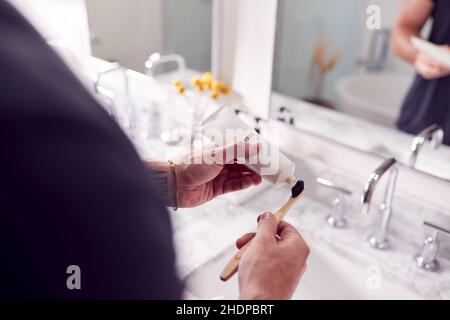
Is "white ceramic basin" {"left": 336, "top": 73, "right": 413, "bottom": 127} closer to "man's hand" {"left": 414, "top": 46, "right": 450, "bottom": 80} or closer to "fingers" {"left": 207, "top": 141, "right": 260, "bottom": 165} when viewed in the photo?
"man's hand" {"left": 414, "top": 46, "right": 450, "bottom": 80}

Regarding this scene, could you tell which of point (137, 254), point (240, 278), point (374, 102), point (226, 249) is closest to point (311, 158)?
point (374, 102)

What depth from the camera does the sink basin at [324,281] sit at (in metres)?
0.87

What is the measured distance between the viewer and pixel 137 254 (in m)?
0.34

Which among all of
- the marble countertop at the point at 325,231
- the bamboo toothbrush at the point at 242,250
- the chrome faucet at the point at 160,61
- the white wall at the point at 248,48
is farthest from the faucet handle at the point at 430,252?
the chrome faucet at the point at 160,61

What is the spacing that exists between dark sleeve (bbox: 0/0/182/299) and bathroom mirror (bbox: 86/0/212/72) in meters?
1.00

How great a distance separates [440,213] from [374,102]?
264 millimetres

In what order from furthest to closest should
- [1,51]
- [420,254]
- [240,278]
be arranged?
[420,254] < [240,278] < [1,51]

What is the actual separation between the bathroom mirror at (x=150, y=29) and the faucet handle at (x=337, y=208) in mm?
528

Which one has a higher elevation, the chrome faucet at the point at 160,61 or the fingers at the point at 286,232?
Result: the chrome faucet at the point at 160,61

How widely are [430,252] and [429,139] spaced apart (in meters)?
0.23

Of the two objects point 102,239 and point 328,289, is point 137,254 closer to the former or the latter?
point 102,239

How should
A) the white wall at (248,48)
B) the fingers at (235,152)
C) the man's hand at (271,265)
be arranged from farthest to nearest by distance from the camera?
the white wall at (248,48) < the fingers at (235,152) < the man's hand at (271,265)

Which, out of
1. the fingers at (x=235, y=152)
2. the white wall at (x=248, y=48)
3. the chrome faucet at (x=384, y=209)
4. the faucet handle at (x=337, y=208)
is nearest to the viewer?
the fingers at (x=235, y=152)

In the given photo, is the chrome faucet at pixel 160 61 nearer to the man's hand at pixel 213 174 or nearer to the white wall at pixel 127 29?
the white wall at pixel 127 29
